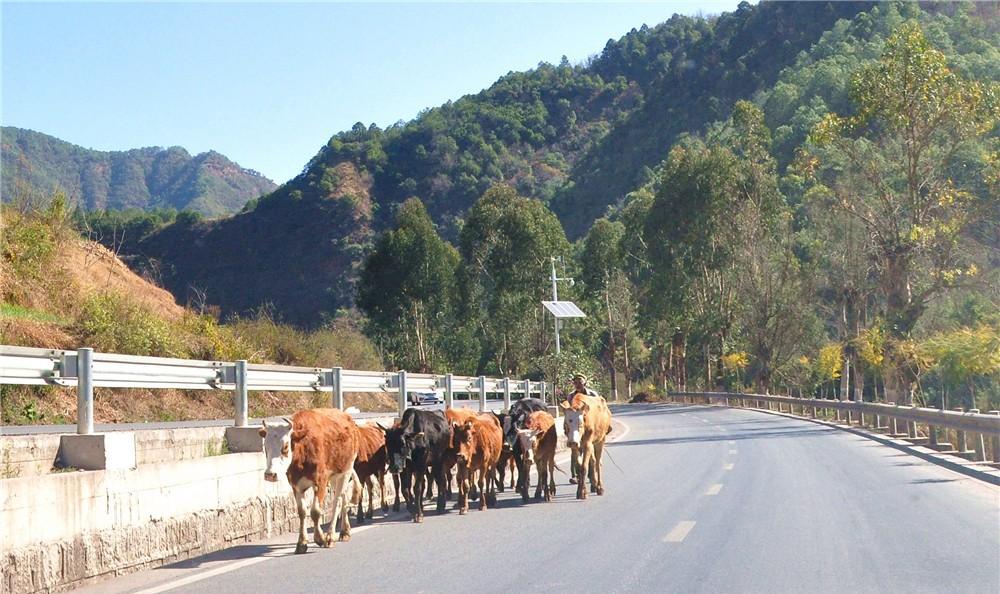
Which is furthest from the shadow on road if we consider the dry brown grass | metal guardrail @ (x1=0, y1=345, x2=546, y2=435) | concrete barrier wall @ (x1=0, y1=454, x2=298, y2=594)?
concrete barrier wall @ (x1=0, y1=454, x2=298, y2=594)

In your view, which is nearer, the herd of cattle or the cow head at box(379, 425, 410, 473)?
the herd of cattle

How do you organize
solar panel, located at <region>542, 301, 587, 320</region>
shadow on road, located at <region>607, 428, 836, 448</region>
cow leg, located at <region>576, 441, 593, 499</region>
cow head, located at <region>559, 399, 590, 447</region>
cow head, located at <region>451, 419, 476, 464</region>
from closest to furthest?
cow head, located at <region>451, 419, 476, 464</region> → cow head, located at <region>559, 399, 590, 447</region> → cow leg, located at <region>576, 441, 593, 499</region> → shadow on road, located at <region>607, 428, 836, 448</region> → solar panel, located at <region>542, 301, 587, 320</region>

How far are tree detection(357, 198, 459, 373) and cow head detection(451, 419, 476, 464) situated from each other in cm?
5675

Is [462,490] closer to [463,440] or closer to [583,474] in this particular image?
[463,440]

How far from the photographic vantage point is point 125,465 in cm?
987

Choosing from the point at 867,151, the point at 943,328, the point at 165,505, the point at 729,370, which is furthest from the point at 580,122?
the point at 165,505

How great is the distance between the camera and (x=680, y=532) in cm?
1162

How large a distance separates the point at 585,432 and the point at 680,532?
176 inches

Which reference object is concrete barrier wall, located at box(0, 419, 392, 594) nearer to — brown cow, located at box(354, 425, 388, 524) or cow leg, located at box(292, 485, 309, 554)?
cow leg, located at box(292, 485, 309, 554)

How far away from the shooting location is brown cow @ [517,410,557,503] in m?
16.1

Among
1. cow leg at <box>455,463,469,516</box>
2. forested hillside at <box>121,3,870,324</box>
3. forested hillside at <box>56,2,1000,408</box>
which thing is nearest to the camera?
cow leg at <box>455,463,469,516</box>

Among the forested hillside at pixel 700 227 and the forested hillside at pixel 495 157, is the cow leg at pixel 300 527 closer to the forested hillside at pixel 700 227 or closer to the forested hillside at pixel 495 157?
the forested hillside at pixel 700 227

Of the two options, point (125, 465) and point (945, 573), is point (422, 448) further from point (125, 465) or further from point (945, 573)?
point (945, 573)

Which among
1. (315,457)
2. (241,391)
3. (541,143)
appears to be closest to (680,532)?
(315,457)
